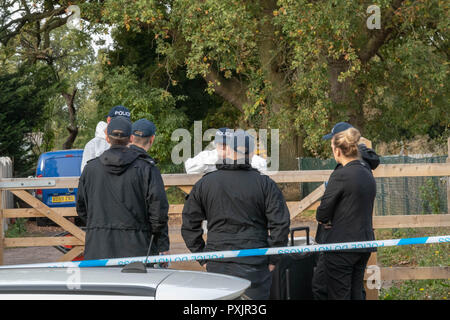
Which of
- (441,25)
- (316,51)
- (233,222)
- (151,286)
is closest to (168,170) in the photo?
(316,51)

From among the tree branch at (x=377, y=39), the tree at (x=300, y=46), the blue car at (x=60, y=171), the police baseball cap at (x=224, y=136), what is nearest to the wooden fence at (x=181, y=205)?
the police baseball cap at (x=224, y=136)

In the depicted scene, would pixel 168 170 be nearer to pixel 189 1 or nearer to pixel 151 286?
pixel 189 1

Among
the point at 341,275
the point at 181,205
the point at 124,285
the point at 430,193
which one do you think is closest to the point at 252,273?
the point at 341,275

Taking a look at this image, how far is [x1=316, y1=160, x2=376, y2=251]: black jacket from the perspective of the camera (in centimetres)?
→ 473

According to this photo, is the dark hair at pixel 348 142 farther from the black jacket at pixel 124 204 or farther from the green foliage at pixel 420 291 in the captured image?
the green foliage at pixel 420 291

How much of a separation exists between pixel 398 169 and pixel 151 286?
4375 millimetres

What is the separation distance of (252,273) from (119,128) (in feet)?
4.84

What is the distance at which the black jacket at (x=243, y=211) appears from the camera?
4324 mm

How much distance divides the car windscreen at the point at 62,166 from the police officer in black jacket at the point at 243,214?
11.1m

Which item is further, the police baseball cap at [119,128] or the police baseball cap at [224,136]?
the police baseball cap at [119,128]

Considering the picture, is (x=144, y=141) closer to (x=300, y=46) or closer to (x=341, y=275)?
(x=341, y=275)

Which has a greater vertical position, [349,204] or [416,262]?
[349,204]

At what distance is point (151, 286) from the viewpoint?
2.53 metres

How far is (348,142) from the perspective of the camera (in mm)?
4789
